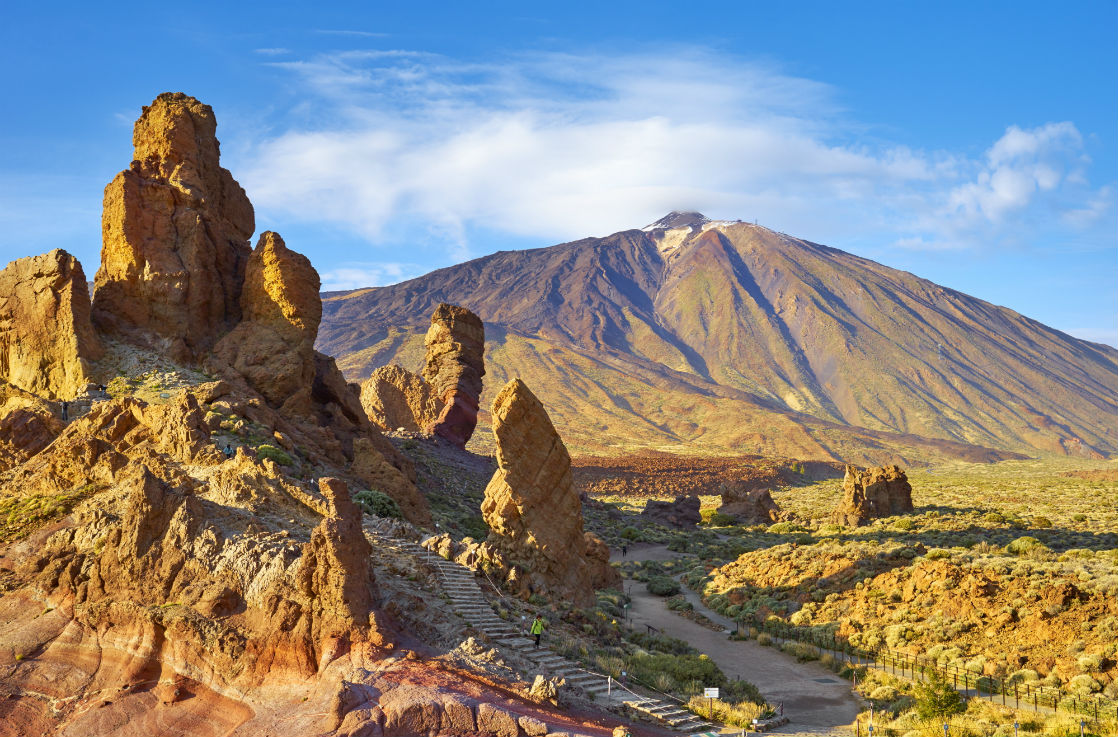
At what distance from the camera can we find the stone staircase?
56.2 ft

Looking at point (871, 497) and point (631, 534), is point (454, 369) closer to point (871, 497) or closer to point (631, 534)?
point (631, 534)

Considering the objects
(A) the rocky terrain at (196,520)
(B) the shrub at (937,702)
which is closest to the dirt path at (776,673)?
(B) the shrub at (937,702)

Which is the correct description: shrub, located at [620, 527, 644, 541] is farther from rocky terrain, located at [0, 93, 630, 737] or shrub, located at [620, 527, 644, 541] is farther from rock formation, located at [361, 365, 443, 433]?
rocky terrain, located at [0, 93, 630, 737]

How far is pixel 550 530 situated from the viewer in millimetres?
25250

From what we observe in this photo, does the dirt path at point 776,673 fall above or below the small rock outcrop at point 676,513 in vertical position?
below

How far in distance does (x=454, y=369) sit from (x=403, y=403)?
5151 mm

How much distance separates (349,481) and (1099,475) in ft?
324

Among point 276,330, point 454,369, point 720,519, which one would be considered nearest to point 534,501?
point 276,330

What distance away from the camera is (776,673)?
24062 millimetres

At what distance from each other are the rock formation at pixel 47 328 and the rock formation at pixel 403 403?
35.1 meters

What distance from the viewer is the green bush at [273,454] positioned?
2409 centimetres

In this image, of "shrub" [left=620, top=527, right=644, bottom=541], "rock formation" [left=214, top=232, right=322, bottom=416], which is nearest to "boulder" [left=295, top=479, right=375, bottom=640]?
"rock formation" [left=214, top=232, right=322, bottom=416]

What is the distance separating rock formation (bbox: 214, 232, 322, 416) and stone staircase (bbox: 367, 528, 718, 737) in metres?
12.1

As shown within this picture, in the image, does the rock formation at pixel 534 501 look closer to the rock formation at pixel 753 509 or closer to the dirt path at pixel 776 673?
the dirt path at pixel 776 673
